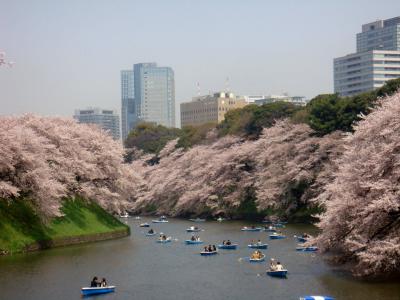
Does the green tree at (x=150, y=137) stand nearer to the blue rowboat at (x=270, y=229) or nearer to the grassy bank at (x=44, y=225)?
the blue rowboat at (x=270, y=229)

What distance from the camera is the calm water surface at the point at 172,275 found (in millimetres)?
37969

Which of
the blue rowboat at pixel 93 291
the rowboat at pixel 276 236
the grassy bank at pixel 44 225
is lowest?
the rowboat at pixel 276 236

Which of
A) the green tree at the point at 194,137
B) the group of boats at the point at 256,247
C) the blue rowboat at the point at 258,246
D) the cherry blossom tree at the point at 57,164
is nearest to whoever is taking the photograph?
the group of boats at the point at 256,247

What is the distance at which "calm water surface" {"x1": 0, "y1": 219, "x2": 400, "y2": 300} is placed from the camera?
38.0 meters

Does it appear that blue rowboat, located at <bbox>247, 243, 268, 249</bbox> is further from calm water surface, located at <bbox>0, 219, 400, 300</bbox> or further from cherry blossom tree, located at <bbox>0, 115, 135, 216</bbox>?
cherry blossom tree, located at <bbox>0, 115, 135, 216</bbox>

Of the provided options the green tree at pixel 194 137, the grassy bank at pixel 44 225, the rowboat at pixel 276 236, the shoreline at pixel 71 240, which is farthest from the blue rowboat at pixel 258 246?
the green tree at pixel 194 137

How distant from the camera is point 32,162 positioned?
5638 cm

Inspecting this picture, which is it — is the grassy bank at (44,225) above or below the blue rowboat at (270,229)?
above

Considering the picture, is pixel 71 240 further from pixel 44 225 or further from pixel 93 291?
pixel 93 291

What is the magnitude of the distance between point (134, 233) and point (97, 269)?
2889cm

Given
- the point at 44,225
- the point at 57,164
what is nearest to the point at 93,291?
the point at 44,225

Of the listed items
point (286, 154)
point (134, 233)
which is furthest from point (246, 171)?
point (134, 233)

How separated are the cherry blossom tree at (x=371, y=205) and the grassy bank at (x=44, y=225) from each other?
2328 centimetres

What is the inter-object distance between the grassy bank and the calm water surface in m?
1.50
